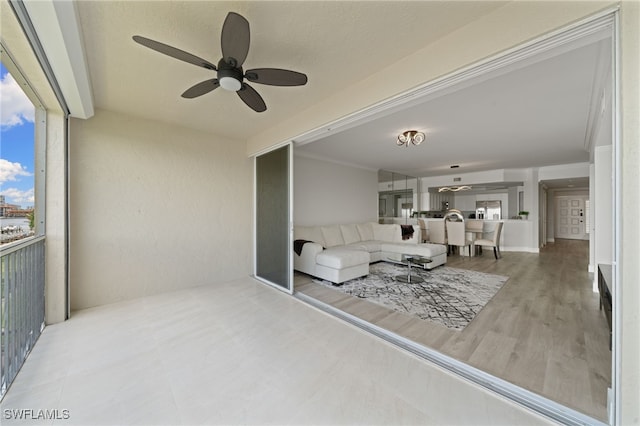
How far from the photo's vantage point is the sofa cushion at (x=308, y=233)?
4805 mm

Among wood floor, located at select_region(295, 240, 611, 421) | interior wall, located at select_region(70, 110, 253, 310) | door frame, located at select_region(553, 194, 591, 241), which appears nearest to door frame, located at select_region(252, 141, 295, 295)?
interior wall, located at select_region(70, 110, 253, 310)

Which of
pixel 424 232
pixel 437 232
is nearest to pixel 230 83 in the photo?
pixel 437 232

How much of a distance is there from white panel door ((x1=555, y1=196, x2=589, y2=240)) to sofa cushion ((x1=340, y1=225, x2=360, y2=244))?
1046cm

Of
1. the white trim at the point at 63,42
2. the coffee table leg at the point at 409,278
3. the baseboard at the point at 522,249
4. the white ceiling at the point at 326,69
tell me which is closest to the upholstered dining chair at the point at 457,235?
the baseboard at the point at 522,249

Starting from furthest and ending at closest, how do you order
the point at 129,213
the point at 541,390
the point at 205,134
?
1. the point at 205,134
2. the point at 129,213
3. the point at 541,390

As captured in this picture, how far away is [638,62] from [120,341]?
3.94m

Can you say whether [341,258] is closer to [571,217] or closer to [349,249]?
[349,249]

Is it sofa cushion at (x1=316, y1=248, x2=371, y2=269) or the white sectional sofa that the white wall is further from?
sofa cushion at (x1=316, y1=248, x2=371, y2=269)

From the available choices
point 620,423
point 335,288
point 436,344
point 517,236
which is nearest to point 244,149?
point 335,288

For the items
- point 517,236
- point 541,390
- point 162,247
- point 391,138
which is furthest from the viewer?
point 517,236

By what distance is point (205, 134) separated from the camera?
3895mm

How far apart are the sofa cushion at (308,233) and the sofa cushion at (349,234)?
72 cm

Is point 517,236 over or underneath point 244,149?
underneath

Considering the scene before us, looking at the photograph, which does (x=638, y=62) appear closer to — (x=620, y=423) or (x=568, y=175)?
(x=620, y=423)
